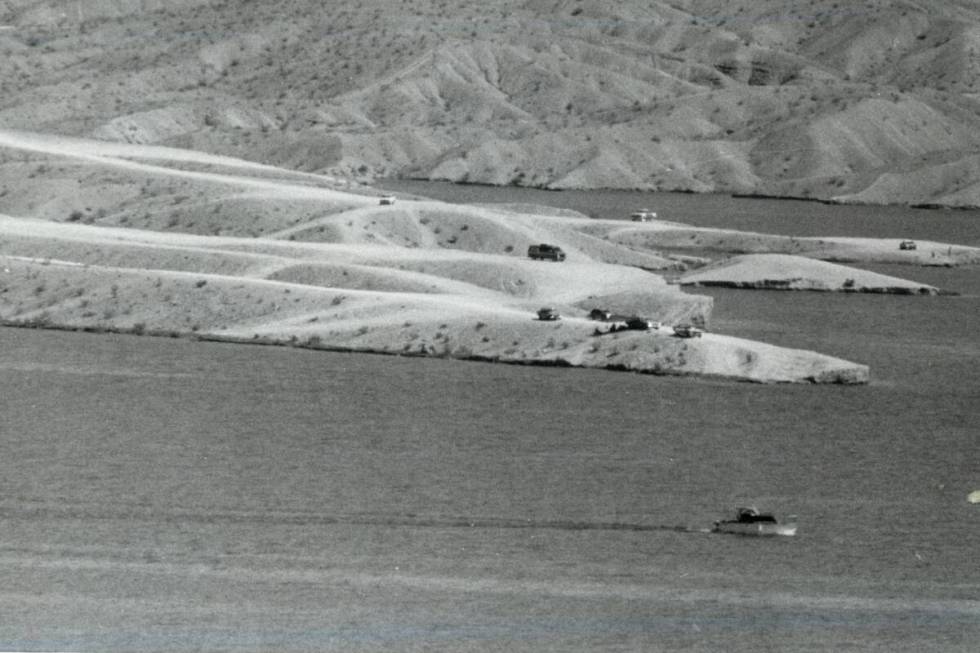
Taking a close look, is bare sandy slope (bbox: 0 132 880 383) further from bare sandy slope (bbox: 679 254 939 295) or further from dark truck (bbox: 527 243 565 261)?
bare sandy slope (bbox: 679 254 939 295)

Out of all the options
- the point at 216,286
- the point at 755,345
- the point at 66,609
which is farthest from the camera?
the point at 216,286

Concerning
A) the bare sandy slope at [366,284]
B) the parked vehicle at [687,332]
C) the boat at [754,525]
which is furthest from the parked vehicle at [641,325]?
the boat at [754,525]

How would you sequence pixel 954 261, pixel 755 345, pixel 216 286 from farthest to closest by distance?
pixel 954 261 → pixel 216 286 → pixel 755 345

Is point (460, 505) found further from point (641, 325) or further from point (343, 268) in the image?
point (343, 268)

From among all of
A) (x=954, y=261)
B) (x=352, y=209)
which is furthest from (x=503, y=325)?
(x=954, y=261)

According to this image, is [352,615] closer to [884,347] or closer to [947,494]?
[947,494]

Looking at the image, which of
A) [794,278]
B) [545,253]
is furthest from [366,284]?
[794,278]

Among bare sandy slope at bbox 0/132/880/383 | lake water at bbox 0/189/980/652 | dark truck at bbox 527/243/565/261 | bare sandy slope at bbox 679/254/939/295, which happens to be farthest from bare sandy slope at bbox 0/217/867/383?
bare sandy slope at bbox 679/254/939/295
